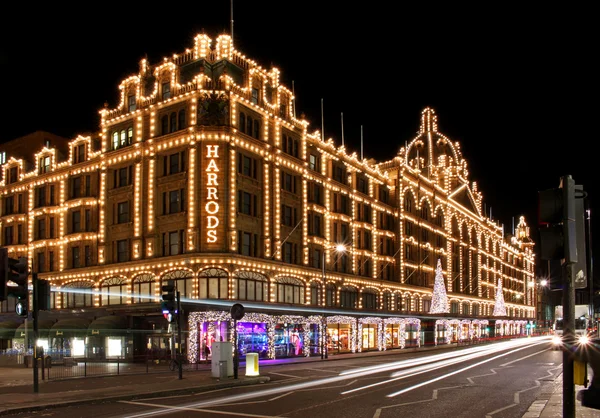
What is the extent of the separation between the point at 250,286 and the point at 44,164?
26.2 m

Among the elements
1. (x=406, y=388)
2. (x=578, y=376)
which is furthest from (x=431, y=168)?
(x=578, y=376)

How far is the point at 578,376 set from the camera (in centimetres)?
857

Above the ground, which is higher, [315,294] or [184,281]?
[184,281]

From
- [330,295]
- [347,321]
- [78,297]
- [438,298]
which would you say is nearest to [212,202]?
[78,297]

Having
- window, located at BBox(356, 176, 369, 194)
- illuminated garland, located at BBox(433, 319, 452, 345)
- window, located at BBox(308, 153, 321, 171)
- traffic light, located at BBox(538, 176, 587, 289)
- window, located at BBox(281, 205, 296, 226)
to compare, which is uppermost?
window, located at BBox(308, 153, 321, 171)

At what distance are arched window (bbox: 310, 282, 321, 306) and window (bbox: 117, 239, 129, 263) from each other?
1619cm

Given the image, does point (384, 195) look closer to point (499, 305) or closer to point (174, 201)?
point (174, 201)

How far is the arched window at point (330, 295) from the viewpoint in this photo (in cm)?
6191

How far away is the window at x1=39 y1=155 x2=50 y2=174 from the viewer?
63.3 metres

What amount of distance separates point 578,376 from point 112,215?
5114 centimetres

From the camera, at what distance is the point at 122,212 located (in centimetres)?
5534

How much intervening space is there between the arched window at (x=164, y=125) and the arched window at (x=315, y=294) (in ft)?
60.6

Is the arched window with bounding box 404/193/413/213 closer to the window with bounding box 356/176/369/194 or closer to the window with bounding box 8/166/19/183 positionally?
the window with bounding box 356/176/369/194

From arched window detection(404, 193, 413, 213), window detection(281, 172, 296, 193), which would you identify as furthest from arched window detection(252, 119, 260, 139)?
arched window detection(404, 193, 413, 213)
